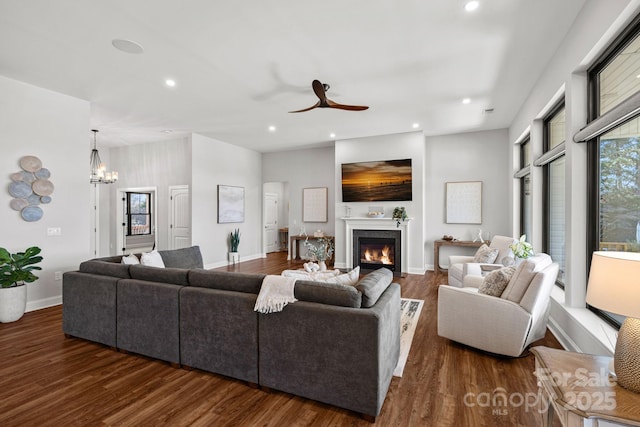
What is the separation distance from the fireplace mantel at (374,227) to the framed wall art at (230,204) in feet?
9.23

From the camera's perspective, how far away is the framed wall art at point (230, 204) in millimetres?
7480

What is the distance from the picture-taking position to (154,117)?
5.58 m

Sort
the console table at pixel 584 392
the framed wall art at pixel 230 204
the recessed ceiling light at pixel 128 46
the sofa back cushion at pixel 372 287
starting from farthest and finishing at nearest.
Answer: the framed wall art at pixel 230 204
the recessed ceiling light at pixel 128 46
the sofa back cushion at pixel 372 287
the console table at pixel 584 392

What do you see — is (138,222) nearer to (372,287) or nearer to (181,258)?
(181,258)

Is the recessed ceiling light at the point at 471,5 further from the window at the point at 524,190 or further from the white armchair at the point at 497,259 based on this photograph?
the window at the point at 524,190

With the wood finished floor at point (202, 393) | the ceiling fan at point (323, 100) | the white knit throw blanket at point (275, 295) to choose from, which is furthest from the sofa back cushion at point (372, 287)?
the ceiling fan at point (323, 100)

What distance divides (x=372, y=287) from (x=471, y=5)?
242 centimetres

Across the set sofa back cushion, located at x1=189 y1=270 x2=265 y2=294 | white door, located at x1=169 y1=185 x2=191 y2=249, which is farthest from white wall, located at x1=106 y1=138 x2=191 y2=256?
sofa back cushion, located at x1=189 y1=270 x2=265 y2=294

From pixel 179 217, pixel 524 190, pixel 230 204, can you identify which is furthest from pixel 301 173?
pixel 524 190

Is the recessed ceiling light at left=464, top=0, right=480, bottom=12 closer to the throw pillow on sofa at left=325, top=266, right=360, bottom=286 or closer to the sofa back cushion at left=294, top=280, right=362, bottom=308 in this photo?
the throw pillow on sofa at left=325, top=266, right=360, bottom=286

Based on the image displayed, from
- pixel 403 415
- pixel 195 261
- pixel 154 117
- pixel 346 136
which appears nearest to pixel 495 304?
pixel 403 415

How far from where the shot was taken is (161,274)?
9.14ft

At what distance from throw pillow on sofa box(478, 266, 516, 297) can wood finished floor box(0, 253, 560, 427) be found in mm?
590

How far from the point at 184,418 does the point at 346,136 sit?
6024 millimetres
